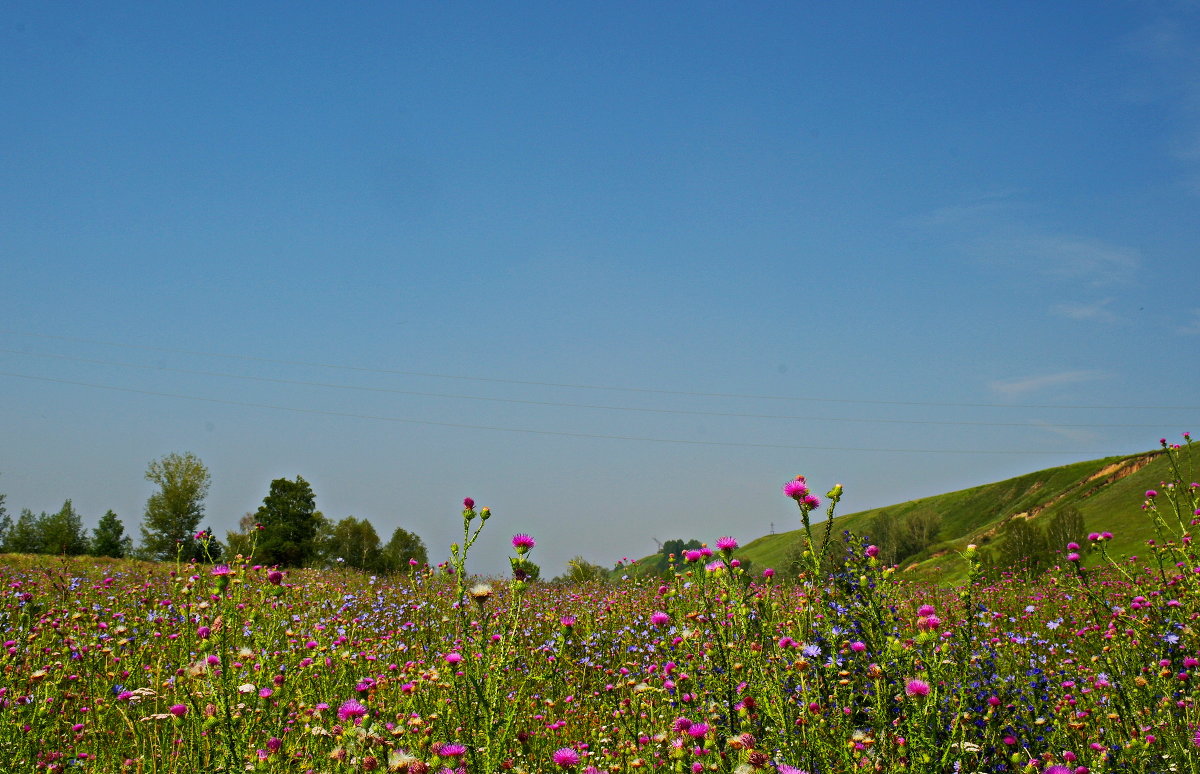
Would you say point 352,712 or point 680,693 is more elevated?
point 352,712

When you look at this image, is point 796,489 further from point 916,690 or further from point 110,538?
point 110,538

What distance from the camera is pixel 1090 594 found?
4797 mm

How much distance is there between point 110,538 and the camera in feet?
154

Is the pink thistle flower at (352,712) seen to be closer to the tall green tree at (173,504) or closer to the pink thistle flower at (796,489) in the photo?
the pink thistle flower at (796,489)

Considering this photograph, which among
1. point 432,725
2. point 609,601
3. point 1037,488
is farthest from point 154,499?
point 1037,488

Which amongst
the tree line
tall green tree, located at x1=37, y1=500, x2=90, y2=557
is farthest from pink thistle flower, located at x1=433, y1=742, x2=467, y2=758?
tall green tree, located at x1=37, y1=500, x2=90, y2=557

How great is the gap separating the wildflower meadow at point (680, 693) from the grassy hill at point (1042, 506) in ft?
11.4

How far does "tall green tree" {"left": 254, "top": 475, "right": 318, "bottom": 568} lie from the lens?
102ft

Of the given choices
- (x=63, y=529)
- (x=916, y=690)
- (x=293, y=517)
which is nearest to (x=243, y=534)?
(x=293, y=517)

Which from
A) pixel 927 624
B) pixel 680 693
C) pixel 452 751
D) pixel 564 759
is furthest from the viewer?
pixel 680 693

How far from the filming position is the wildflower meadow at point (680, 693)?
2.82 meters

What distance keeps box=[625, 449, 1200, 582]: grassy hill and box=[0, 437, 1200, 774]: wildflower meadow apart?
3.47 meters

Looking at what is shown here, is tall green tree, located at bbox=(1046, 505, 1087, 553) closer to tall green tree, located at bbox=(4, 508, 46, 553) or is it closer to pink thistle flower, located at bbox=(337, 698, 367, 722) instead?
pink thistle flower, located at bbox=(337, 698, 367, 722)

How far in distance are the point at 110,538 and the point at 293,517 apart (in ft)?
75.6
